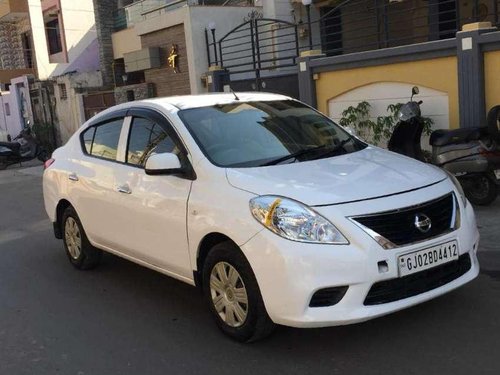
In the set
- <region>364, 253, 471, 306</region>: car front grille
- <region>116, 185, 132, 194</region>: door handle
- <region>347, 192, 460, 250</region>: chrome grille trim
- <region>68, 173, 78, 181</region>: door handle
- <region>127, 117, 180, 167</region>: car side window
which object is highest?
<region>127, 117, 180, 167</region>: car side window

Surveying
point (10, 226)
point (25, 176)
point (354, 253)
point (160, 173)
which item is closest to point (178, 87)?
point (25, 176)

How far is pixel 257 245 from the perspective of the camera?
12.0 ft

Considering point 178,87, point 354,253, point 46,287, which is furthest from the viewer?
point 178,87

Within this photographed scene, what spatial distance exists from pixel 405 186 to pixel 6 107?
22346 mm

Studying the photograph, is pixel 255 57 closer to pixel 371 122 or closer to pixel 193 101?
pixel 371 122

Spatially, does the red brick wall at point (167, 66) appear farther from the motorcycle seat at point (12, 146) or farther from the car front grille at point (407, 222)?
the car front grille at point (407, 222)

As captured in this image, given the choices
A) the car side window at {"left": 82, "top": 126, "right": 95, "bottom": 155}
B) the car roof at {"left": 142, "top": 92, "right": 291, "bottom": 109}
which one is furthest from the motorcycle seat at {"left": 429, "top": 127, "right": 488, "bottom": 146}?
the car side window at {"left": 82, "top": 126, "right": 95, "bottom": 155}

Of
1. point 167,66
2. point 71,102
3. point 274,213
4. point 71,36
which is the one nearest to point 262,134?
point 274,213

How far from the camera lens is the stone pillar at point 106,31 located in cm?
2030

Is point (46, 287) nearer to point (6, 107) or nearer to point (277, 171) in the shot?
point (277, 171)

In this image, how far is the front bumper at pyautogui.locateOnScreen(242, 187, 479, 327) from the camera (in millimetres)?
3484

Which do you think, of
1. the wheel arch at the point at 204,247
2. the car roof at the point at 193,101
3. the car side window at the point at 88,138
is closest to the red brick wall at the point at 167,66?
the car side window at the point at 88,138

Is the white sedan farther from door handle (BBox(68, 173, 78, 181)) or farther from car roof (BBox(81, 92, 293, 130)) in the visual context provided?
door handle (BBox(68, 173, 78, 181))

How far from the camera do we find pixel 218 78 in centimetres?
1296
